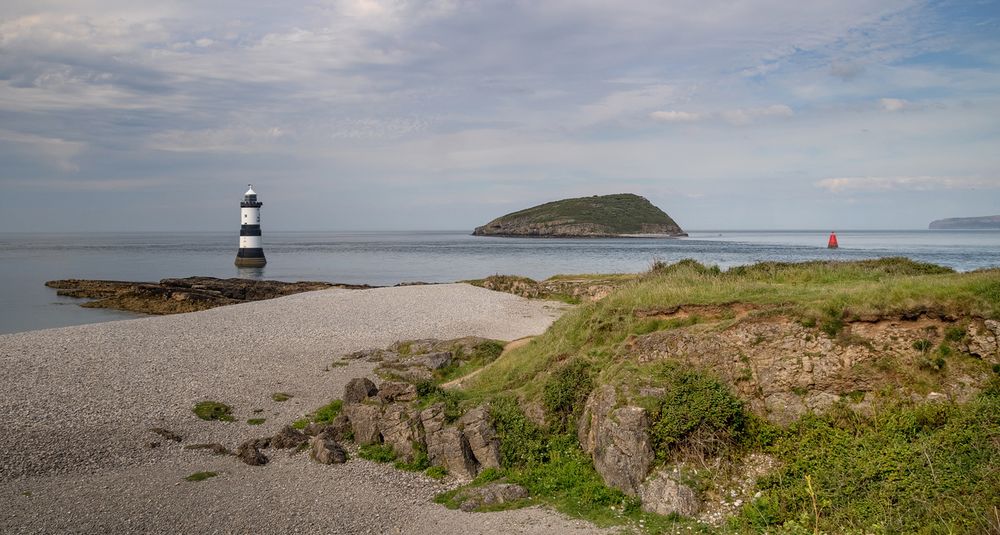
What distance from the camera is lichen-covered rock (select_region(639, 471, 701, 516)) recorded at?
1059cm

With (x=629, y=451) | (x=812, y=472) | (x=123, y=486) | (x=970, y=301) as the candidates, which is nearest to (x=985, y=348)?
(x=970, y=301)

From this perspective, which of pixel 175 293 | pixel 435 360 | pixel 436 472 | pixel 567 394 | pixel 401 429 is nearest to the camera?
pixel 436 472

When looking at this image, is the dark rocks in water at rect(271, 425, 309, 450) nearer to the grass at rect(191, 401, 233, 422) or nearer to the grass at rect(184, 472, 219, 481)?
the grass at rect(184, 472, 219, 481)

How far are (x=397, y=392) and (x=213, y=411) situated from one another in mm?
5726

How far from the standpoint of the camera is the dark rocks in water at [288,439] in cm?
1570

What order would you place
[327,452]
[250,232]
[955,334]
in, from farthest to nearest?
[250,232], [327,452], [955,334]

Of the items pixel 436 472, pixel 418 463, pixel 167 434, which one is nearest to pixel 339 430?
pixel 418 463

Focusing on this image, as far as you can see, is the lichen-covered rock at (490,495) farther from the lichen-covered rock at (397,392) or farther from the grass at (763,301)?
the lichen-covered rock at (397,392)

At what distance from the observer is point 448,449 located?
13.9 meters

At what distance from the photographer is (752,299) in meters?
14.0

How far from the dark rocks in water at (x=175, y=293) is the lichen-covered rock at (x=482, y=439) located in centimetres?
3110

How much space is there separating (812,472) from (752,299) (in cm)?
454

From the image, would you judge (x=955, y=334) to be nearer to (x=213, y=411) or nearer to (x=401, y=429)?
(x=401, y=429)

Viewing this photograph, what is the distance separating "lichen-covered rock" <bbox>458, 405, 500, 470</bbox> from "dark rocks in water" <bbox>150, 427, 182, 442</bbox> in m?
7.58
